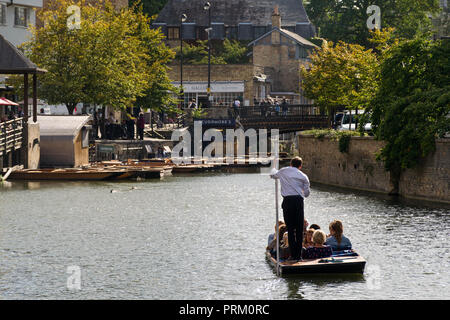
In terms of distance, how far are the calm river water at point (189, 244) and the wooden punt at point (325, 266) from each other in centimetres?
34

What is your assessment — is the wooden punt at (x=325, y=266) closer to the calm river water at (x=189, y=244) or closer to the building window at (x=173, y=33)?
the calm river water at (x=189, y=244)

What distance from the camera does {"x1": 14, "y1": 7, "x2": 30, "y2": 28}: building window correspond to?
221 feet

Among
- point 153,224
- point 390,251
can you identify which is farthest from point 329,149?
point 390,251

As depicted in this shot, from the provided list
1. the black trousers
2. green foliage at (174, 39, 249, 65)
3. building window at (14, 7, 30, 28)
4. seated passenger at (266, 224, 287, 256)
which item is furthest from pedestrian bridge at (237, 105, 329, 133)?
the black trousers

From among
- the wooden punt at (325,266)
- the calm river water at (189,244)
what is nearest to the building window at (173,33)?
the calm river water at (189,244)

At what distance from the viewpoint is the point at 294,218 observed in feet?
71.4

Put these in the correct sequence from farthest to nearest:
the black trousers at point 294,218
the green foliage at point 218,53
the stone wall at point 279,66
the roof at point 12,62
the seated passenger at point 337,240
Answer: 1. the stone wall at point 279,66
2. the green foliage at point 218,53
3. the roof at point 12,62
4. the seated passenger at point 337,240
5. the black trousers at point 294,218

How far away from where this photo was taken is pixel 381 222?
1348 inches

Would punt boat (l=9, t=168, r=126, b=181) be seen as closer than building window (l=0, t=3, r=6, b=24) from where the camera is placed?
Yes

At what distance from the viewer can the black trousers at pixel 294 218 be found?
21.6m

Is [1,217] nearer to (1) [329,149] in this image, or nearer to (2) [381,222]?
(2) [381,222]

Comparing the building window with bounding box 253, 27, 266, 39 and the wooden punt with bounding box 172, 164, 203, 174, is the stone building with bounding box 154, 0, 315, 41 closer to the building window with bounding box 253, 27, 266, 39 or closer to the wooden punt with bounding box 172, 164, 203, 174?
the building window with bounding box 253, 27, 266, 39

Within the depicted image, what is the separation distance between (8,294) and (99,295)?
6.44ft

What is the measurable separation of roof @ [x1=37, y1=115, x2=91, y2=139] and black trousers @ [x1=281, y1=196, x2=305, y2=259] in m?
32.8
